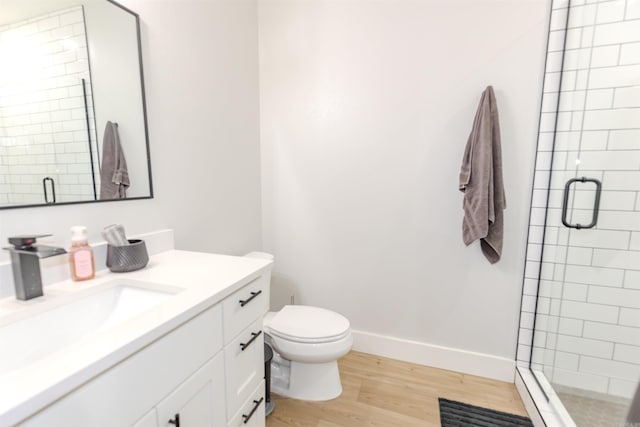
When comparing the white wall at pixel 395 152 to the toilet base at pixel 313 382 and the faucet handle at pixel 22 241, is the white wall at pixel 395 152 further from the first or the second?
the faucet handle at pixel 22 241

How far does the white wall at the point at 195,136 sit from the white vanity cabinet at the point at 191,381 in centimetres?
58

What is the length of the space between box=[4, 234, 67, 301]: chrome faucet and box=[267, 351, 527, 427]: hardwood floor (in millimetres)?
1211

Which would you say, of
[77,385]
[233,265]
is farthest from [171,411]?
[233,265]

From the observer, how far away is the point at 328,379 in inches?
65.3

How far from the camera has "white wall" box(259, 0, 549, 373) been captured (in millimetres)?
1639

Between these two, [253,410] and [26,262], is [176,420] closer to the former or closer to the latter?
[253,410]

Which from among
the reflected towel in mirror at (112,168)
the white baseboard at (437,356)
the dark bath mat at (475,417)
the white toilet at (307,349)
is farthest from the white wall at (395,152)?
the reflected towel in mirror at (112,168)

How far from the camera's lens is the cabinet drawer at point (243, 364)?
0.96m

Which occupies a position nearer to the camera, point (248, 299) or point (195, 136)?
point (248, 299)

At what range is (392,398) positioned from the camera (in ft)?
5.45

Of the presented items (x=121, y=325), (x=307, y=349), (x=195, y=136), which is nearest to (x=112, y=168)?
(x=195, y=136)

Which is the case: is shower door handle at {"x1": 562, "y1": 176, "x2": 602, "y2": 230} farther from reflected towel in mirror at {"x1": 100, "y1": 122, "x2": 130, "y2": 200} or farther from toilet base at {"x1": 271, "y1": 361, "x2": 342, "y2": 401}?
reflected towel in mirror at {"x1": 100, "y1": 122, "x2": 130, "y2": 200}

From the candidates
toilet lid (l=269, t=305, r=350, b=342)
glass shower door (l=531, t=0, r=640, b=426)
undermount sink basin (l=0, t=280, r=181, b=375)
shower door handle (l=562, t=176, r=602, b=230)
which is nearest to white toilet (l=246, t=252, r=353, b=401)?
toilet lid (l=269, t=305, r=350, b=342)

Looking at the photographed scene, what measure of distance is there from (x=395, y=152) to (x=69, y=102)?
5.14 ft
